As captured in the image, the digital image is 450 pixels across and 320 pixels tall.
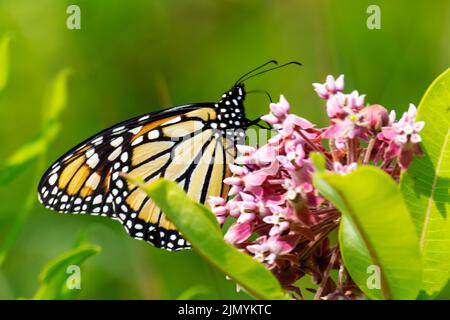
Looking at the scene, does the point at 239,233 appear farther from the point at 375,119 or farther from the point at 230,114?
the point at 230,114

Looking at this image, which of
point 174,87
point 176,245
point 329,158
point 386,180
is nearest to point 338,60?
point 174,87

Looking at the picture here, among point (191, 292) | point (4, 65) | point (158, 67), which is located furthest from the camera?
point (158, 67)

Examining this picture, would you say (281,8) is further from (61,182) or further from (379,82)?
(61,182)

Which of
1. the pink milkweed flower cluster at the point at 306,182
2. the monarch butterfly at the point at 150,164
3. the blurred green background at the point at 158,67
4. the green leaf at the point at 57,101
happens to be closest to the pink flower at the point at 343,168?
the pink milkweed flower cluster at the point at 306,182

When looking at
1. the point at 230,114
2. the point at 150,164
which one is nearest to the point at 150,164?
the point at 150,164

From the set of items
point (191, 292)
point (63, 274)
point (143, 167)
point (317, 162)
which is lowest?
point (191, 292)

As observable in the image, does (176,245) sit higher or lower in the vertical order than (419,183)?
lower

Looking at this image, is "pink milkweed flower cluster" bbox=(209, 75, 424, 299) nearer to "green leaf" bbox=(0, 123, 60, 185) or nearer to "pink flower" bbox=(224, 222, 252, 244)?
"pink flower" bbox=(224, 222, 252, 244)
